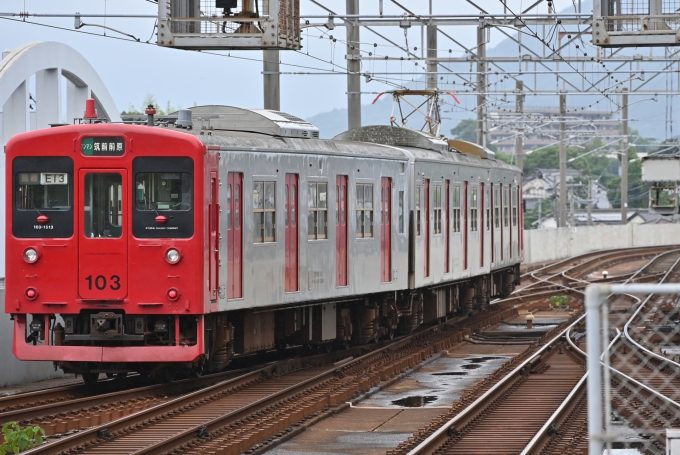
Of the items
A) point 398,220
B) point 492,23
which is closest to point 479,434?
point 398,220

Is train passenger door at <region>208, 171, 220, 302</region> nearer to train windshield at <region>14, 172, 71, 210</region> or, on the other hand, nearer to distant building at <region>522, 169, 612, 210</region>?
train windshield at <region>14, 172, 71, 210</region>

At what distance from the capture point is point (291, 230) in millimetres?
15195

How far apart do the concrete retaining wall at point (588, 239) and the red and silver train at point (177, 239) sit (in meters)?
29.0

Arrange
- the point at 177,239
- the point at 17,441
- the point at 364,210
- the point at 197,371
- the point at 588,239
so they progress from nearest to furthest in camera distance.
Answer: the point at 17,441 → the point at 177,239 → the point at 197,371 → the point at 364,210 → the point at 588,239

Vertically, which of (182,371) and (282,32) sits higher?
(282,32)

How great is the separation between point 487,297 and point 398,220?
306 inches

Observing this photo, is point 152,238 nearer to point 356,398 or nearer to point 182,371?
point 182,371

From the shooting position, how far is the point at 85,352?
12.8 metres

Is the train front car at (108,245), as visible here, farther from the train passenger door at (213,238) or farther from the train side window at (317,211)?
the train side window at (317,211)

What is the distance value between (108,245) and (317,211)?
Answer: 348 centimetres

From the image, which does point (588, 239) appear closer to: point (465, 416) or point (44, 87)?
point (44, 87)

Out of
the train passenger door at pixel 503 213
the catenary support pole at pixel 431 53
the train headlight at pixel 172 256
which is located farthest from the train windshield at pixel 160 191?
the catenary support pole at pixel 431 53

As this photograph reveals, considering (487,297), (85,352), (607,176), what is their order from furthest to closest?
(607,176) < (487,297) < (85,352)

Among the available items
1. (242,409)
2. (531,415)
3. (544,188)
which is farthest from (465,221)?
(544,188)
